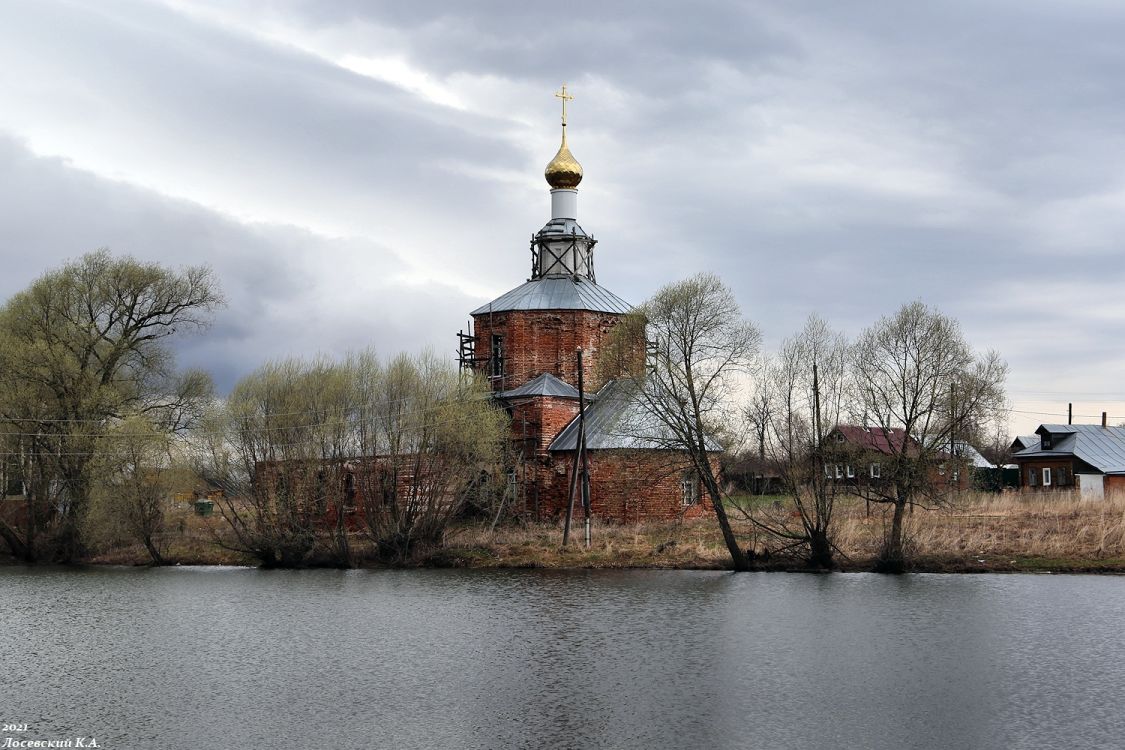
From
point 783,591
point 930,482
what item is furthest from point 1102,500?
point 783,591

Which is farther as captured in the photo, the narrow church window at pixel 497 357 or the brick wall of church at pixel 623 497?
the narrow church window at pixel 497 357

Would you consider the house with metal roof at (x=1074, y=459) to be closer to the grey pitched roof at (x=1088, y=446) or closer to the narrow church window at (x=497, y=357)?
the grey pitched roof at (x=1088, y=446)

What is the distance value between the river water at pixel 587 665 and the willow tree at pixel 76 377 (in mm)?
12102

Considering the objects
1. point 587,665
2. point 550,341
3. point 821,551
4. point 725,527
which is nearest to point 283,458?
point 550,341

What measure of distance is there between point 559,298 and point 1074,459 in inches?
1015

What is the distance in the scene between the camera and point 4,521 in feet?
135

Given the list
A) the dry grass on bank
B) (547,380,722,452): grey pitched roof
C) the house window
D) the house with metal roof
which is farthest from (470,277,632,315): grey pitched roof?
the house with metal roof

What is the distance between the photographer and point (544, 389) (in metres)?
43.9

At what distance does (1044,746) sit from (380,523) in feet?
84.0

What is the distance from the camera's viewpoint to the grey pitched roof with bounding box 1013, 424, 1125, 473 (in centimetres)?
5234

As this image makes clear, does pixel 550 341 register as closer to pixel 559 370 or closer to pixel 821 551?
pixel 559 370

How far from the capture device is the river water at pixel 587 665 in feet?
48.6

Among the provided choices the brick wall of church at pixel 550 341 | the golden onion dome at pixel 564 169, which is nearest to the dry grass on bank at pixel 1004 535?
the brick wall of church at pixel 550 341

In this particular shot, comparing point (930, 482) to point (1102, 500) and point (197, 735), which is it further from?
point (197, 735)
